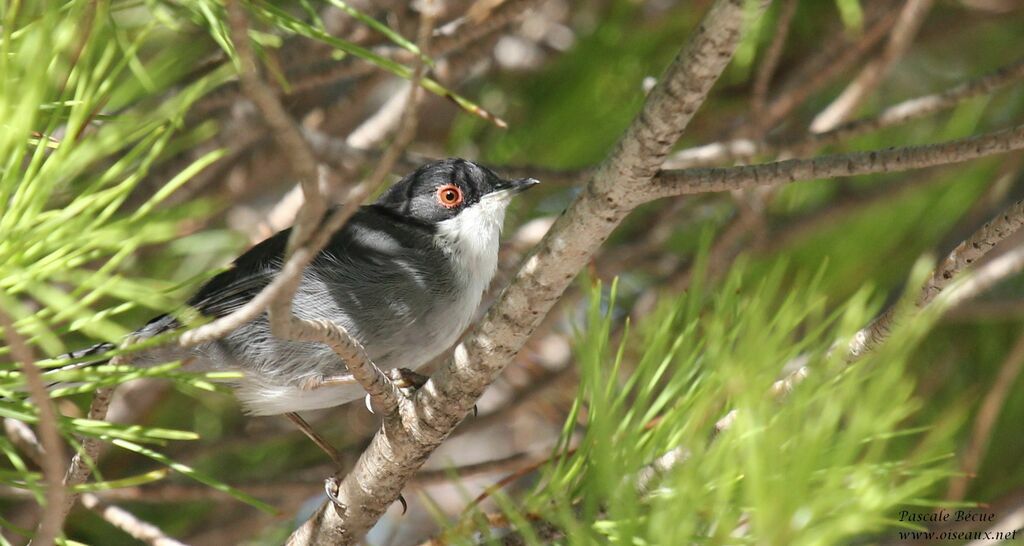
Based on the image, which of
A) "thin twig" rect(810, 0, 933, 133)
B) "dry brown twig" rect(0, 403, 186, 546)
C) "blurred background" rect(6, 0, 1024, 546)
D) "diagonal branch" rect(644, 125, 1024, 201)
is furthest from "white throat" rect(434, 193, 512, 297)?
"diagonal branch" rect(644, 125, 1024, 201)

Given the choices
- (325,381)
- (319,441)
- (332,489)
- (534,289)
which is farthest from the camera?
(319,441)

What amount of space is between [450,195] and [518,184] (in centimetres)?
25

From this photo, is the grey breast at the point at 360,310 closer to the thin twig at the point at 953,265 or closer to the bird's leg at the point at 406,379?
the bird's leg at the point at 406,379

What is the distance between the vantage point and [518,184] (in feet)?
9.67

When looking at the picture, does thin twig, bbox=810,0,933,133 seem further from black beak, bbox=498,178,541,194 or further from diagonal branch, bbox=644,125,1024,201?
diagonal branch, bbox=644,125,1024,201

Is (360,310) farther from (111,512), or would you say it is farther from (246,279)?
(111,512)

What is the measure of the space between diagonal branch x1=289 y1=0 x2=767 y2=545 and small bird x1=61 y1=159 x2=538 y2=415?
499 mm

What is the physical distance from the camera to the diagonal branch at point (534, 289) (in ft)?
4.74

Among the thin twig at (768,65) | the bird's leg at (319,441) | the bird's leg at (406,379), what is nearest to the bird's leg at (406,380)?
the bird's leg at (406,379)

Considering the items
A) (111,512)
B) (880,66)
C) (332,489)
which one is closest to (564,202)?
(880,66)

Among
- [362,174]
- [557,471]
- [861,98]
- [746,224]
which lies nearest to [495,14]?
[362,174]

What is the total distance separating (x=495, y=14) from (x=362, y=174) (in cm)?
74

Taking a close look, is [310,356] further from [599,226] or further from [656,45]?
[656,45]

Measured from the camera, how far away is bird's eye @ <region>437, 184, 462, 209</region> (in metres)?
3.10
